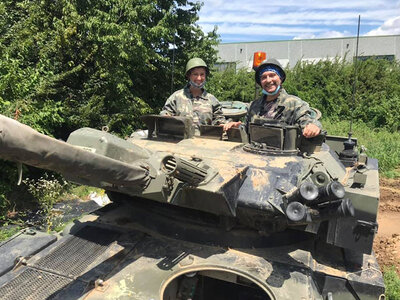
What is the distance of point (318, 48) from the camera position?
30.4m

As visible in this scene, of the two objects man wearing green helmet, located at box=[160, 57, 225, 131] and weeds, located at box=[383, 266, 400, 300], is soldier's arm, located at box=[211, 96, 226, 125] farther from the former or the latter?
weeds, located at box=[383, 266, 400, 300]

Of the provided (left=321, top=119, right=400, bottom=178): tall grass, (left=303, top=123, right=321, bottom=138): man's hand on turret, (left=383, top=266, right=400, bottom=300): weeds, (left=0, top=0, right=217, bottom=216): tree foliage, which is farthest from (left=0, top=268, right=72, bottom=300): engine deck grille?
(left=321, top=119, right=400, bottom=178): tall grass

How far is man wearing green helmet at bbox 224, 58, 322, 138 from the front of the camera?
516cm

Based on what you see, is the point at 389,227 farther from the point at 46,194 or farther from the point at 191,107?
the point at 46,194

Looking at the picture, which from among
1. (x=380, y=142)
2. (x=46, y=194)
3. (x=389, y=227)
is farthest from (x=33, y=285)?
(x=380, y=142)

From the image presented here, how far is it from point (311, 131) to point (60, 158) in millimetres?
3058

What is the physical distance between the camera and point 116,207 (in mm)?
5051

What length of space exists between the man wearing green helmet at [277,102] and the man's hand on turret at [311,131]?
0.27m

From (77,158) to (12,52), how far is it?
7603 millimetres

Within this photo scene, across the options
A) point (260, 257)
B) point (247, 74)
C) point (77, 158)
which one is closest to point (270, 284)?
point (260, 257)

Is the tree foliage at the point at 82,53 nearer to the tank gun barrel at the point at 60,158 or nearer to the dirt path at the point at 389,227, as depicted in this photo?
the dirt path at the point at 389,227

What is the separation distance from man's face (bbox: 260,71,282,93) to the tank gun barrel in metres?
2.74

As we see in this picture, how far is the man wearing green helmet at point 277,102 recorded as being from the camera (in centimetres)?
516

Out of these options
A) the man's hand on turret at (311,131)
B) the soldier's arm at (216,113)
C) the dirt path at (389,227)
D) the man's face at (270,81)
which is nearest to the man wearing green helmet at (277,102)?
the man's face at (270,81)
